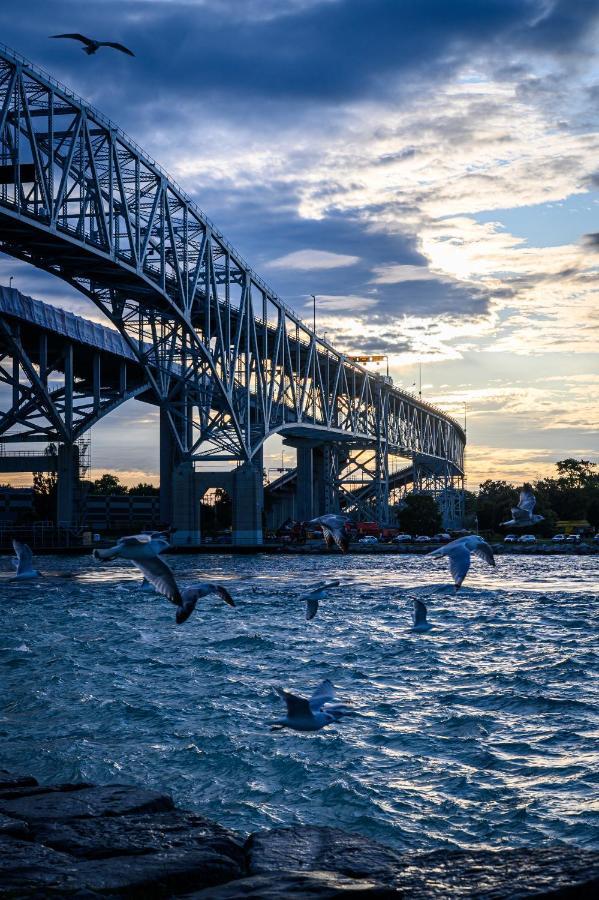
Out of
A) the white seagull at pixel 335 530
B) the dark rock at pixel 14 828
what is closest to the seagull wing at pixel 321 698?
the white seagull at pixel 335 530

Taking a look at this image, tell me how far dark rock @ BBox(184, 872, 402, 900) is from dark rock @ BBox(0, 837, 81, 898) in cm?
114

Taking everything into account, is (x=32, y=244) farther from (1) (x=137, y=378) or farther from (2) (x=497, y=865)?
(2) (x=497, y=865)

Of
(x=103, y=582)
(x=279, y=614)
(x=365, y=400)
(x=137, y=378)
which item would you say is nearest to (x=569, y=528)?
(x=365, y=400)

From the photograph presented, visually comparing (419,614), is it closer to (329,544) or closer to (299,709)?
(329,544)

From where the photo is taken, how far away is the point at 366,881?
32.6 ft

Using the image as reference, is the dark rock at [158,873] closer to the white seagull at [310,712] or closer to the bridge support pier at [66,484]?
the white seagull at [310,712]

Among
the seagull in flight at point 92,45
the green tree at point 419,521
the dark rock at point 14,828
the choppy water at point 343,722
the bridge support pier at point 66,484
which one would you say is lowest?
the choppy water at point 343,722

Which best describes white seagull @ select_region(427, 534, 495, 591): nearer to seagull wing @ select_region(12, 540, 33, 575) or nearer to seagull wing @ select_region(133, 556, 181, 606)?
seagull wing @ select_region(133, 556, 181, 606)

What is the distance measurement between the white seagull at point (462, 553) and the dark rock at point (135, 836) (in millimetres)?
4238

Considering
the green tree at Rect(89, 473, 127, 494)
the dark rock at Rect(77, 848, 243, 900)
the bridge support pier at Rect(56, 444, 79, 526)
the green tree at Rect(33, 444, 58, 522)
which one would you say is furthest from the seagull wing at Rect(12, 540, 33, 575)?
the green tree at Rect(89, 473, 127, 494)

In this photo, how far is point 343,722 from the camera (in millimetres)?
18953

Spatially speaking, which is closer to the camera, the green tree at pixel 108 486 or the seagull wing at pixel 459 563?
the seagull wing at pixel 459 563

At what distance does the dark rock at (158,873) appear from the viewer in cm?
957

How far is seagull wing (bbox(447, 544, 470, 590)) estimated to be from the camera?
1334cm
